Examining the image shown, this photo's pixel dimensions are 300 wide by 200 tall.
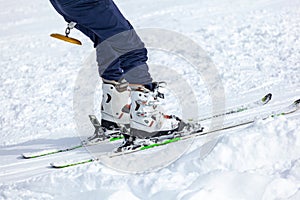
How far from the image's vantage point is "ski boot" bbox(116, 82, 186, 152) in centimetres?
350

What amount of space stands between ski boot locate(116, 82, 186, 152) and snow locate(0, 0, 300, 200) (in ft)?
1.19

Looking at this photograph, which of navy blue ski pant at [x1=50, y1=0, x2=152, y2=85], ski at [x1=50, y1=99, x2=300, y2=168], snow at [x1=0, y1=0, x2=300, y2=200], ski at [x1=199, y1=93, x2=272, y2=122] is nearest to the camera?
snow at [x1=0, y1=0, x2=300, y2=200]

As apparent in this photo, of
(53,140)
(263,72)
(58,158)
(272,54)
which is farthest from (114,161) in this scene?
(272,54)

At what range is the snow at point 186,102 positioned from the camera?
8.13 ft

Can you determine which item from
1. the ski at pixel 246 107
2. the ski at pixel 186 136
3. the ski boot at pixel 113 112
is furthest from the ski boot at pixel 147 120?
the ski at pixel 246 107

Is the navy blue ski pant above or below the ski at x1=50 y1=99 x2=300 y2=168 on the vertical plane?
above

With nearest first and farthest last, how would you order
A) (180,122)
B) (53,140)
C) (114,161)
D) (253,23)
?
(114,161), (180,122), (53,140), (253,23)

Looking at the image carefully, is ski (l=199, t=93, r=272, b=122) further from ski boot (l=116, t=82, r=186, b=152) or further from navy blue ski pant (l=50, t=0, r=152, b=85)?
navy blue ski pant (l=50, t=0, r=152, b=85)

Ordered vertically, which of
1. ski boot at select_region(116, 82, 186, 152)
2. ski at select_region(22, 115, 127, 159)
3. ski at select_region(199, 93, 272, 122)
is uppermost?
ski at select_region(199, 93, 272, 122)

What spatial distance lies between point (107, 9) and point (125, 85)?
64 cm

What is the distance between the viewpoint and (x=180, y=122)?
372cm

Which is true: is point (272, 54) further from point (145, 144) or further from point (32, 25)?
point (32, 25)

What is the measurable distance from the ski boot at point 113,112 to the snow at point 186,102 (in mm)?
250

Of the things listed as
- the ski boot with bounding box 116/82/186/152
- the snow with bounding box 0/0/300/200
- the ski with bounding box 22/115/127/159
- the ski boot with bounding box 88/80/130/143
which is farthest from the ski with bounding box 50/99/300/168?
the ski with bounding box 22/115/127/159
